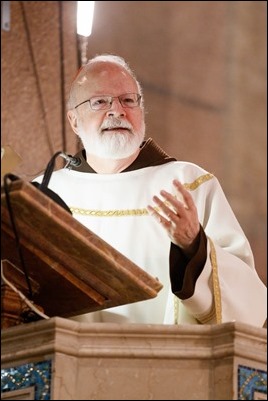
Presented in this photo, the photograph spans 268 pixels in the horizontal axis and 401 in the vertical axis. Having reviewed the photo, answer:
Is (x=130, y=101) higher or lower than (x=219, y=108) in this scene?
lower

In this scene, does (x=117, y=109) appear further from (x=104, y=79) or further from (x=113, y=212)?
(x=113, y=212)

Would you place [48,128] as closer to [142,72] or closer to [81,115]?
[142,72]

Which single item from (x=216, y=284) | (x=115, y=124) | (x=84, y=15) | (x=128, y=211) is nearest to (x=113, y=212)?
(x=128, y=211)

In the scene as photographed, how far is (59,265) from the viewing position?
371 centimetres

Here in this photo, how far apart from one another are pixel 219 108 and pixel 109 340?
542cm

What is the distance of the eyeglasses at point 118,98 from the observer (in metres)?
4.89

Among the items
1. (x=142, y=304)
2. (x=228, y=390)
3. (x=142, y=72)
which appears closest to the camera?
(x=228, y=390)

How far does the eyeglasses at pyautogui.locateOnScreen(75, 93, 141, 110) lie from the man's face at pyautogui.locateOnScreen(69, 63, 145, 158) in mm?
12

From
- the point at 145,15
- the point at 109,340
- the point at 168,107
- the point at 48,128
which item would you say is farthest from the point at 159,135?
the point at 109,340

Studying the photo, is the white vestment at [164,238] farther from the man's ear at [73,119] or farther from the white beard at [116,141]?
the man's ear at [73,119]

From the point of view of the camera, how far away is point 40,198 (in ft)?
11.2

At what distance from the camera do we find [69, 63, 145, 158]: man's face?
487 cm

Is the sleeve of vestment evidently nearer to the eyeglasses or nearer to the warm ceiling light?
the eyeglasses

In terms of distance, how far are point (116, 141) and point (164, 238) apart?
0.50 metres
